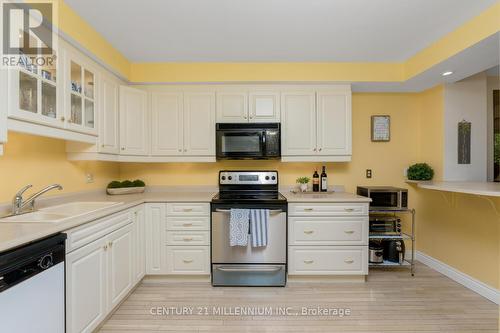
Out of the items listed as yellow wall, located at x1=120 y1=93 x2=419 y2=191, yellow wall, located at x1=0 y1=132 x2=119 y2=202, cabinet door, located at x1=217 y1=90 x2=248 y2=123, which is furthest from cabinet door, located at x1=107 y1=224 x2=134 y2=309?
cabinet door, located at x1=217 y1=90 x2=248 y2=123

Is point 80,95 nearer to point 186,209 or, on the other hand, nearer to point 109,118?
point 109,118

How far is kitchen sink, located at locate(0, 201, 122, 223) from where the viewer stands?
1539 millimetres

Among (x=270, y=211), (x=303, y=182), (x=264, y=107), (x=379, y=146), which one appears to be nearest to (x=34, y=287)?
(x=270, y=211)

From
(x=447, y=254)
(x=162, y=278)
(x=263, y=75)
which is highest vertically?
(x=263, y=75)

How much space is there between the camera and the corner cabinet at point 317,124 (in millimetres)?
2840

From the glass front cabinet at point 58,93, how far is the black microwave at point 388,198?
2992mm

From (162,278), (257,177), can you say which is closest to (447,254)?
(257,177)

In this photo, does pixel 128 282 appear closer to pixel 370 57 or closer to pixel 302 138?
pixel 302 138

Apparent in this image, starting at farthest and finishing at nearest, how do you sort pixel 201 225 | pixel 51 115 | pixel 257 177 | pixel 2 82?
1. pixel 257 177
2. pixel 201 225
3. pixel 51 115
4. pixel 2 82

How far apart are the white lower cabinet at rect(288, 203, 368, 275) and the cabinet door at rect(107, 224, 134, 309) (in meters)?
1.56

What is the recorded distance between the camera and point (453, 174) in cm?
281

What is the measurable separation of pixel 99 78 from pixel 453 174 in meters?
3.96

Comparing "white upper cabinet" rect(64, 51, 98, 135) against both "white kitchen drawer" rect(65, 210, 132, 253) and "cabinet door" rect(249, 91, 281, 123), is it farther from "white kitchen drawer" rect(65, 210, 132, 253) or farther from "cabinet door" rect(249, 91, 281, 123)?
"cabinet door" rect(249, 91, 281, 123)

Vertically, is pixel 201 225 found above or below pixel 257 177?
below
